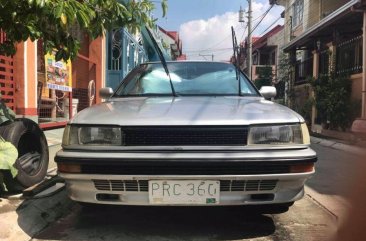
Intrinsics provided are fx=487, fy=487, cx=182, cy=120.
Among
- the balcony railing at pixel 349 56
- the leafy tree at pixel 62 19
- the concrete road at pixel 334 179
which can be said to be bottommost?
the concrete road at pixel 334 179

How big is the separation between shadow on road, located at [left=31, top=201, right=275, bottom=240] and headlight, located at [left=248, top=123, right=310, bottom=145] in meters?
0.71

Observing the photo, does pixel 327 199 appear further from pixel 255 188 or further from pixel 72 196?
pixel 72 196

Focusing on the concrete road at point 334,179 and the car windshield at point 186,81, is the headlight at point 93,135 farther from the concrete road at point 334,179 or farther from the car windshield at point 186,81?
the concrete road at point 334,179

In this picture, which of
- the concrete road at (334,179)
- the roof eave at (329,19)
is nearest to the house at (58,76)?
the concrete road at (334,179)

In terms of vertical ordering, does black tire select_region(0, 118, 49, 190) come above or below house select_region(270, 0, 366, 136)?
below

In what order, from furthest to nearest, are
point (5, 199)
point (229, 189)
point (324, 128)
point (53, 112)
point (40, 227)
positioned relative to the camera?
A: point (324, 128) < point (53, 112) < point (5, 199) < point (40, 227) < point (229, 189)

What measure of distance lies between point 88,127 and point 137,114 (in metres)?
0.39

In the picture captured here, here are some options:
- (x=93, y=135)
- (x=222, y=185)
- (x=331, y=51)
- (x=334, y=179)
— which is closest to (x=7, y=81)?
(x=93, y=135)

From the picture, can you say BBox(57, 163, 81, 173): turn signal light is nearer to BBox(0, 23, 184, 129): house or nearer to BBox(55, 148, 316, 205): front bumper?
BBox(55, 148, 316, 205): front bumper

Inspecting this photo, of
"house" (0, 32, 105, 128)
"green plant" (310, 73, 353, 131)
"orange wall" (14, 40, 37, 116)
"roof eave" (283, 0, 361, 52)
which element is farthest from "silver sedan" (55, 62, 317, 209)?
"green plant" (310, 73, 353, 131)

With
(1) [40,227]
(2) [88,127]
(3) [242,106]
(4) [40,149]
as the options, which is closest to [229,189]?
(3) [242,106]

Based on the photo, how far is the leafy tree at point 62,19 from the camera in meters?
3.92

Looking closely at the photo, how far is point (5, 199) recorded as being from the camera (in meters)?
4.43

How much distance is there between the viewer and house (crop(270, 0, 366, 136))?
1235cm
